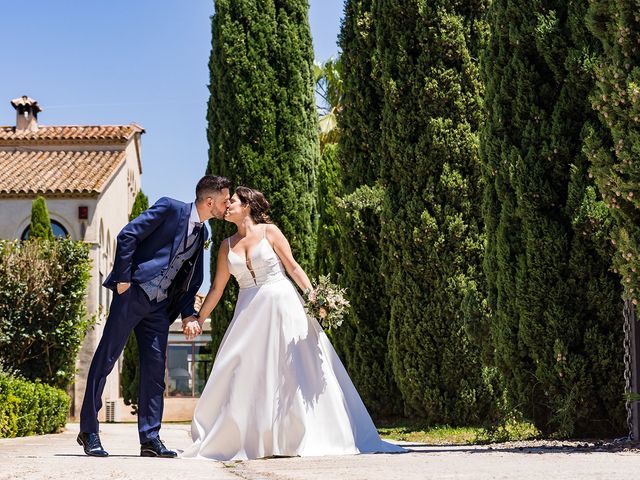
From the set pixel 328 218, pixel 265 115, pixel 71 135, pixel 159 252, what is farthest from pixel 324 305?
pixel 71 135

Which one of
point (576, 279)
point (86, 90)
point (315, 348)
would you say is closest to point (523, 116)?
point (576, 279)

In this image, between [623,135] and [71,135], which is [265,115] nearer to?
[623,135]

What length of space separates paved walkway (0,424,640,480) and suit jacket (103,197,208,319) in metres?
1.33

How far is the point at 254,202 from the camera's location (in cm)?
786

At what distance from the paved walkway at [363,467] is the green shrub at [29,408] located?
587 centimetres

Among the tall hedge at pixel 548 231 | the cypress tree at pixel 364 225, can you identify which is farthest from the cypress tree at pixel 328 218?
the tall hedge at pixel 548 231

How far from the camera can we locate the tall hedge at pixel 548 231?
320 inches

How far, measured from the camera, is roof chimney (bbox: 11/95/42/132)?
33531mm

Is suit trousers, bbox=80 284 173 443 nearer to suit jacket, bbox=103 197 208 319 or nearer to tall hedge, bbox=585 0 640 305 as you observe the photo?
suit jacket, bbox=103 197 208 319

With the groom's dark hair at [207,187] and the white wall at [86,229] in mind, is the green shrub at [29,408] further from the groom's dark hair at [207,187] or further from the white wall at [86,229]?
the white wall at [86,229]

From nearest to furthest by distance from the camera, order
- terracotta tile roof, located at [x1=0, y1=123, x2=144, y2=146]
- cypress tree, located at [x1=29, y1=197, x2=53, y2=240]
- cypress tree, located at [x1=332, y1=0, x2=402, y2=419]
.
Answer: cypress tree, located at [x1=332, y1=0, x2=402, y2=419], cypress tree, located at [x1=29, y1=197, x2=53, y2=240], terracotta tile roof, located at [x1=0, y1=123, x2=144, y2=146]

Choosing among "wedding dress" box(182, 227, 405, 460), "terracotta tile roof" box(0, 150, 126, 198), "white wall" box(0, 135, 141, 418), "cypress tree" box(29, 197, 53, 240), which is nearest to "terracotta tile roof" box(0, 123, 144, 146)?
"terracotta tile roof" box(0, 150, 126, 198)

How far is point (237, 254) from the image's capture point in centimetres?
774

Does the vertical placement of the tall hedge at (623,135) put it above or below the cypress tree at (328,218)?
below
